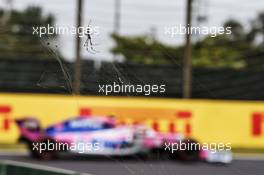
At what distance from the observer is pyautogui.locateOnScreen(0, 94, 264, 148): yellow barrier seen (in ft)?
28.8

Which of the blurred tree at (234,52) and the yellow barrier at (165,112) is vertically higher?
the blurred tree at (234,52)

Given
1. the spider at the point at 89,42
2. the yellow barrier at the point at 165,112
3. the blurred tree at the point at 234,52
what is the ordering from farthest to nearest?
the blurred tree at the point at 234,52
the yellow barrier at the point at 165,112
the spider at the point at 89,42

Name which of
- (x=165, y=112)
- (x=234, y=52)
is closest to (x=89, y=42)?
(x=165, y=112)

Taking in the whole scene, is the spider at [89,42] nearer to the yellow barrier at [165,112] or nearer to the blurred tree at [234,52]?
the yellow barrier at [165,112]

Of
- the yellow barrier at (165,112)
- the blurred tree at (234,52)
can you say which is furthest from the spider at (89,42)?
the blurred tree at (234,52)

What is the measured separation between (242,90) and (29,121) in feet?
12.0

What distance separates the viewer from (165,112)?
904 centimetres

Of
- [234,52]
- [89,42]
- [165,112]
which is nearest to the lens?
[89,42]

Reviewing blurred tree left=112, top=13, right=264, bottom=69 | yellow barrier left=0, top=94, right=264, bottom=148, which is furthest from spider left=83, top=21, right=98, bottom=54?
blurred tree left=112, top=13, right=264, bottom=69

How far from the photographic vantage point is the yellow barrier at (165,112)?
28.8ft

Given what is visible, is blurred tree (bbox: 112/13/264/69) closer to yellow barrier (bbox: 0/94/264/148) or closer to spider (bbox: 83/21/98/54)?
yellow barrier (bbox: 0/94/264/148)

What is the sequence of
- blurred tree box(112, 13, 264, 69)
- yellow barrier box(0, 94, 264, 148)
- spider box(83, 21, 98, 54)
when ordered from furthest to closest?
1. blurred tree box(112, 13, 264, 69)
2. yellow barrier box(0, 94, 264, 148)
3. spider box(83, 21, 98, 54)

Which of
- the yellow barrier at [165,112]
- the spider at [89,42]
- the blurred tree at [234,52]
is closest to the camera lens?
the spider at [89,42]

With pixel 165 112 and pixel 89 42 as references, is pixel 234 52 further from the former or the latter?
pixel 89 42
